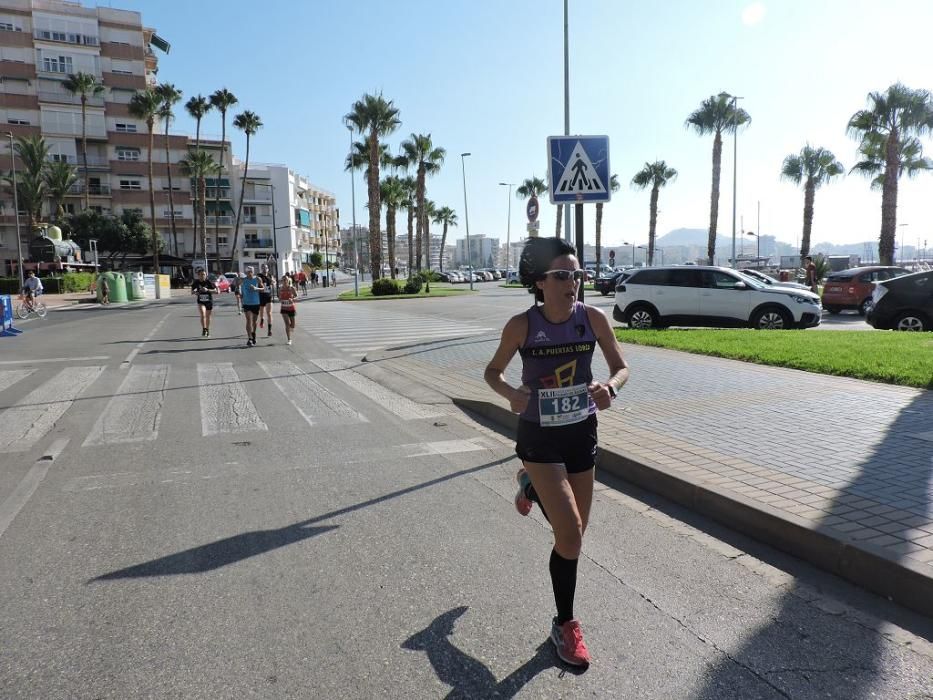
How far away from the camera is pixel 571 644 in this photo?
2842mm

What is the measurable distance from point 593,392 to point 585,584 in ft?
3.84

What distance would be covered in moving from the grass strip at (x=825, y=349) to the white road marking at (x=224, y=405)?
7.25m

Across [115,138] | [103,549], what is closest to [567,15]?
[103,549]

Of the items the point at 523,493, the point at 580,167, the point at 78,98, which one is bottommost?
the point at 523,493

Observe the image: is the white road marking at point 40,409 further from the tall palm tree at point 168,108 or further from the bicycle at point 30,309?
the tall palm tree at point 168,108

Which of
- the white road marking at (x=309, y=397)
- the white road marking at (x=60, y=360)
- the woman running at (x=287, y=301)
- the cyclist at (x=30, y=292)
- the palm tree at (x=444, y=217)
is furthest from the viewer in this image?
the palm tree at (x=444, y=217)

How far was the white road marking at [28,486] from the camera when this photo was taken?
15.2 ft

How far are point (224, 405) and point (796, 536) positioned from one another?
6.66 metres

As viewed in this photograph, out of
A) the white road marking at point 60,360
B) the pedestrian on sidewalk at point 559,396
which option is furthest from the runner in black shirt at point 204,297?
the pedestrian on sidewalk at point 559,396

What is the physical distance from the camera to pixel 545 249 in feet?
10.4

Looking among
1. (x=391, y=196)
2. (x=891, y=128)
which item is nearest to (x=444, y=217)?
(x=391, y=196)

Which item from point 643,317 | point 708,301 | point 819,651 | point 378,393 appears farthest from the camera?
point 643,317

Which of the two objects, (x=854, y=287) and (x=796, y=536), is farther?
(x=854, y=287)

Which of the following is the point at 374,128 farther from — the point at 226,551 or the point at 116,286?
the point at 226,551
